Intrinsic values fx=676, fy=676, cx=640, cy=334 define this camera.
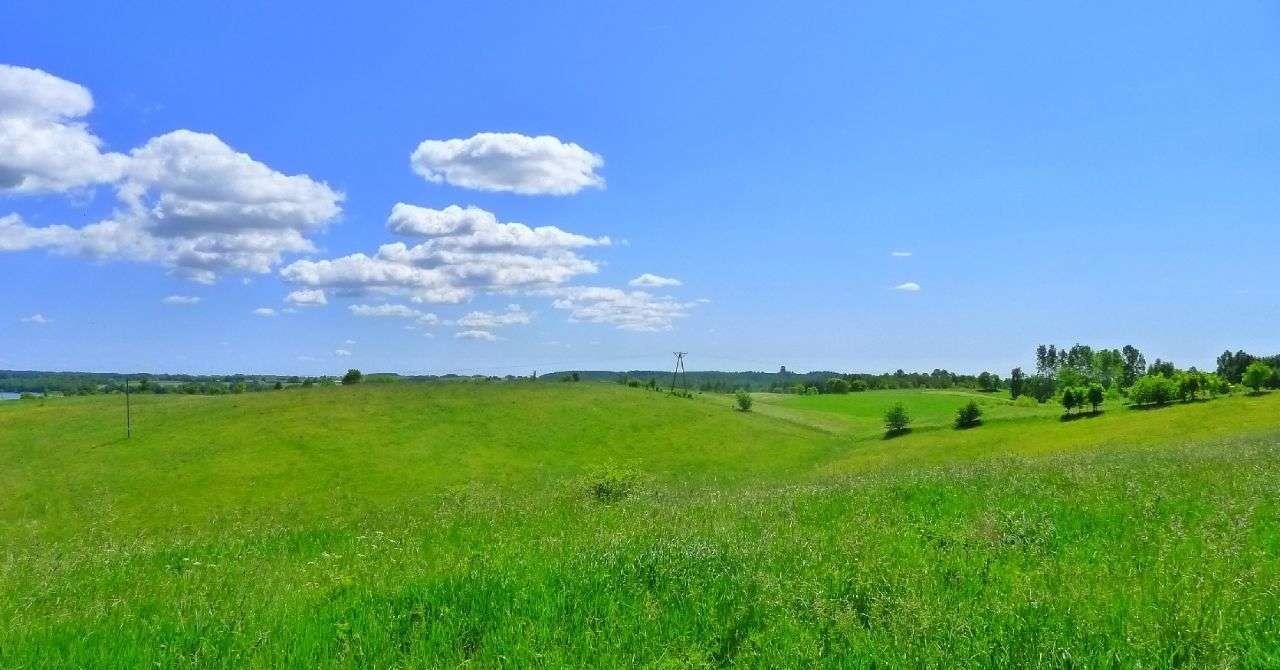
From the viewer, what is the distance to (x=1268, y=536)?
758cm

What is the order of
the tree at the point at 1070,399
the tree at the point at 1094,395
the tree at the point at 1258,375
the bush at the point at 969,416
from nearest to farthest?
the tree at the point at 1258,375 < the tree at the point at 1094,395 < the tree at the point at 1070,399 < the bush at the point at 969,416

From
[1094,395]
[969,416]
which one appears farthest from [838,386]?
[1094,395]

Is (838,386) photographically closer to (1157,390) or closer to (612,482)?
(1157,390)

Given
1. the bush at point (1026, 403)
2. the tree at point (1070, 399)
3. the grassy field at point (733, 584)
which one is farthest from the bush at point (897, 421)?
the grassy field at point (733, 584)

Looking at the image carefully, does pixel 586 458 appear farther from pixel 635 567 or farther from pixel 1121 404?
pixel 1121 404

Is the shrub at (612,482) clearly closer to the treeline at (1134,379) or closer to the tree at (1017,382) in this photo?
the treeline at (1134,379)

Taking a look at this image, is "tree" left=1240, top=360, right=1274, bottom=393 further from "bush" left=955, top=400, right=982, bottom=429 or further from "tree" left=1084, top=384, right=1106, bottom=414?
"bush" left=955, top=400, right=982, bottom=429

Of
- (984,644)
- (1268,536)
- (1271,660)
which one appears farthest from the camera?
(1268,536)

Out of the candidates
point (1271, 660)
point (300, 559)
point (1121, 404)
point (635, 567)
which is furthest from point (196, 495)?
point (1121, 404)

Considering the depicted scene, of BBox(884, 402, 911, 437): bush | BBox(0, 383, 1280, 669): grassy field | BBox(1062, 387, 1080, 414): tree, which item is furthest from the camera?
BBox(884, 402, 911, 437): bush

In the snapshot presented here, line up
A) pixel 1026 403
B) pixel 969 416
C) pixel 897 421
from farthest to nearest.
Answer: pixel 1026 403 → pixel 897 421 → pixel 969 416

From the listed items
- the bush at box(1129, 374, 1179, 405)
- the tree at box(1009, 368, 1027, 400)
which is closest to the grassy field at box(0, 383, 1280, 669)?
the bush at box(1129, 374, 1179, 405)

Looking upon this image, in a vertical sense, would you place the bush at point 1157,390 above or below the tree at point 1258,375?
below

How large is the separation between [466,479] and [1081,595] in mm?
68705
